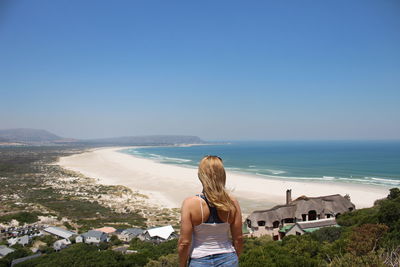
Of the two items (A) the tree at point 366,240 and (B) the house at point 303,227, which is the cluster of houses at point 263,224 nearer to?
(B) the house at point 303,227

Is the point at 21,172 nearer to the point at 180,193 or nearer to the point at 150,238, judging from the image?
the point at 180,193

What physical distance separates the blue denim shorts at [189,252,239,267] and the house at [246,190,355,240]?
16067 millimetres

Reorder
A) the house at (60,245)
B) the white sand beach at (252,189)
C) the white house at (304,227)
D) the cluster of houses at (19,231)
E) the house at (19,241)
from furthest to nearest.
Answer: the white sand beach at (252,189)
the cluster of houses at (19,231)
the house at (19,241)
the house at (60,245)
the white house at (304,227)

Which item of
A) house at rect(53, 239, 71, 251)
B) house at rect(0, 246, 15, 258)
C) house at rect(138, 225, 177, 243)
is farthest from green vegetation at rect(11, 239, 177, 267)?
house at rect(138, 225, 177, 243)

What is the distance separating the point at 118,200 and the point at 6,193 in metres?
15.3

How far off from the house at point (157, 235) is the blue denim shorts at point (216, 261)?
17094 mm

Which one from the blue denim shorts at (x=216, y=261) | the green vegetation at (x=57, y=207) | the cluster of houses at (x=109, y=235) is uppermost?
the blue denim shorts at (x=216, y=261)

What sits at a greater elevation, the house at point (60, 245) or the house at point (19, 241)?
the house at point (60, 245)

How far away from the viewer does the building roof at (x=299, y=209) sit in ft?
58.6

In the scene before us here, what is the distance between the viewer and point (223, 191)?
2129 mm

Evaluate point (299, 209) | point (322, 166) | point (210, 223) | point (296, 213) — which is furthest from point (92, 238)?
point (322, 166)

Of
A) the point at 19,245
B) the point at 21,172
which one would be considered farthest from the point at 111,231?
the point at 21,172

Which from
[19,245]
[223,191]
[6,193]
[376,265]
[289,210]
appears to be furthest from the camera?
[6,193]

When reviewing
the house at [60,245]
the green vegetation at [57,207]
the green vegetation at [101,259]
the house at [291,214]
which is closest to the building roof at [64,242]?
the house at [60,245]
